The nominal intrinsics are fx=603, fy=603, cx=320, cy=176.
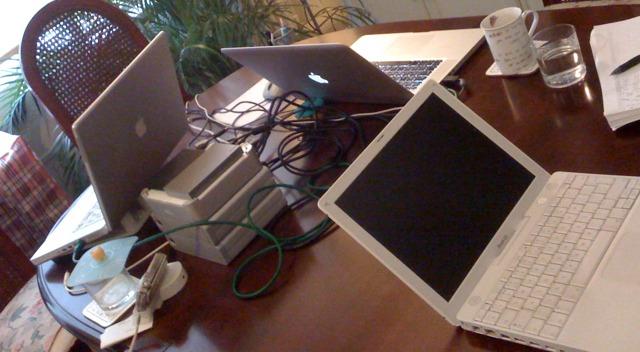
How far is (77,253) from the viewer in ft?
4.19

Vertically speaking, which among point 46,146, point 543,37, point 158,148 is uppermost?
point 158,148

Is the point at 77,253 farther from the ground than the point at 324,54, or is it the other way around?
the point at 324,54

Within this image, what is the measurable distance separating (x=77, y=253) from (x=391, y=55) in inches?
33.3

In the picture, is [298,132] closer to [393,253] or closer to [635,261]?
[393,253]

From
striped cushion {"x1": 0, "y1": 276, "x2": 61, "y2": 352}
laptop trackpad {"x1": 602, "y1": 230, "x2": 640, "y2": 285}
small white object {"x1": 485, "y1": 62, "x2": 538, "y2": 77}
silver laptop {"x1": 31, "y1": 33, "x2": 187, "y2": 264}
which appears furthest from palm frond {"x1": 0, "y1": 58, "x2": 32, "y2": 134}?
laptop trackpad {"x1": 602, "y1": 230, "x2": 640, "y2": 285}

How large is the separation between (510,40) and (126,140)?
0.73m

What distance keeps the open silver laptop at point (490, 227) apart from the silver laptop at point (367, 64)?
356 mm

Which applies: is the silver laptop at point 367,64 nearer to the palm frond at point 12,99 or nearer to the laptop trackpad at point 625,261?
the laptop trackpad at point 625,261

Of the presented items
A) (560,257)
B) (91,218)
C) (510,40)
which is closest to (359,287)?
(560,257)

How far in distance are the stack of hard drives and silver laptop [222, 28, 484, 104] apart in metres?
0.24

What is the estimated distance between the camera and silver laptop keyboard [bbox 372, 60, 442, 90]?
1.29 meters

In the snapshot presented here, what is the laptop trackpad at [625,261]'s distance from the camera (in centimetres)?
67

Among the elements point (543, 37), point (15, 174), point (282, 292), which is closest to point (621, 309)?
point (282, 292)

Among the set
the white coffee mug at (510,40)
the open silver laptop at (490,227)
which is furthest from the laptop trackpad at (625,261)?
the white coffee mug at (510,40)
